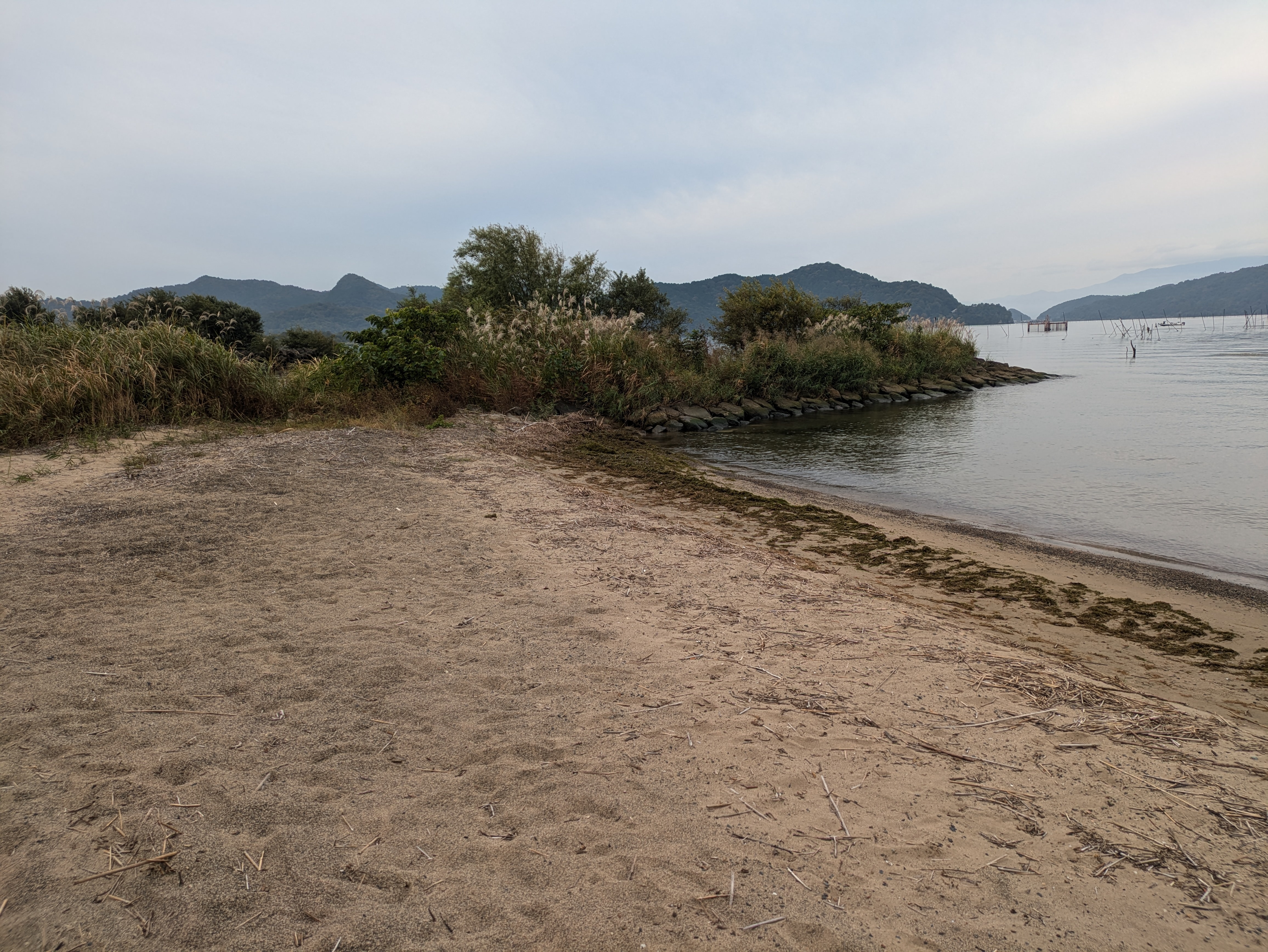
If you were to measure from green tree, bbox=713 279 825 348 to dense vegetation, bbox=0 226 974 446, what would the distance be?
65 millimetres

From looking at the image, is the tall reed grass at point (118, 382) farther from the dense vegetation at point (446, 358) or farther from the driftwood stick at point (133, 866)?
the driftwood stick at point (133, 866)

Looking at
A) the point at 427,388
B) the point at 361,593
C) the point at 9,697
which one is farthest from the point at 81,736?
the point at 427,388

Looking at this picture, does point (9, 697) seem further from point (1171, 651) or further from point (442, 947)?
point (1171, 651)

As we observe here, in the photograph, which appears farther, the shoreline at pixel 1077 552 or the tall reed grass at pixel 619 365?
the tall reed grass at pixel 619 365

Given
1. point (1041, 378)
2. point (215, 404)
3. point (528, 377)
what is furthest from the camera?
point (1041, 378)

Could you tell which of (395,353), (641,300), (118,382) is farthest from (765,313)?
(118,382)

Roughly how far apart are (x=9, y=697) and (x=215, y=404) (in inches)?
368

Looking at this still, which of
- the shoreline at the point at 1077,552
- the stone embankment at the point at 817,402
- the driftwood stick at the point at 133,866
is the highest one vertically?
the stone embankment at the point at 817,402

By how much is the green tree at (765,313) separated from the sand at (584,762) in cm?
2222

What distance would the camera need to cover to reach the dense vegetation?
9820mm

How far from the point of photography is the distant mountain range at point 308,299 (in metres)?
99.4

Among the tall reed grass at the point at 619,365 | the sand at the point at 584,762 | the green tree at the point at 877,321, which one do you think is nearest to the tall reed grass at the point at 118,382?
the tall reed grass at the point at 619,365

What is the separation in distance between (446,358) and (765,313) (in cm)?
1541

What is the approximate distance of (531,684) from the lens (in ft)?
11.0
